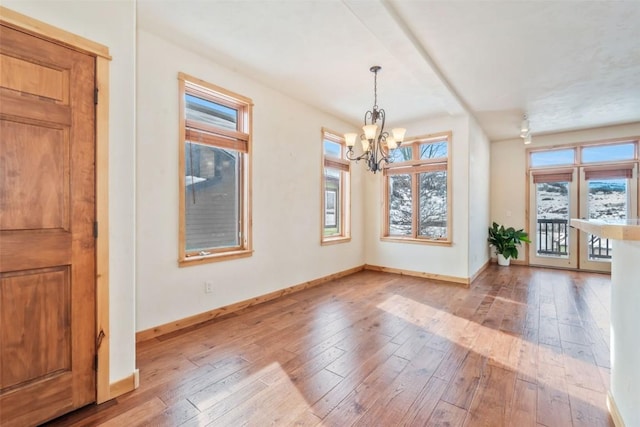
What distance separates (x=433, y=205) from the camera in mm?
5402

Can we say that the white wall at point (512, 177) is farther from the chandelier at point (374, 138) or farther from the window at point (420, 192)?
the chandelier at point (374, 138)

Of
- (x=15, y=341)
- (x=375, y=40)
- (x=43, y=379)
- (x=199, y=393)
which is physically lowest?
(x=199, y=393)

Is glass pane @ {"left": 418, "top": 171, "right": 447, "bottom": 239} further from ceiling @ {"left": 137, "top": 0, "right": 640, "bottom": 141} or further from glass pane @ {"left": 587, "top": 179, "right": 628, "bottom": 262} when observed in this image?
glass pane @ {"left": 587, "top": 179, "right": 628, "bottom": 262}

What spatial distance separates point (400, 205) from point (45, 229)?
5.18 metres

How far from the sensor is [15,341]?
160cm

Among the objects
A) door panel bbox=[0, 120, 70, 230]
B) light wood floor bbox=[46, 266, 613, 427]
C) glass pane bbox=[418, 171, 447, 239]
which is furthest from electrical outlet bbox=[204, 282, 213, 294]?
glass pane bbox=[418, 171, 447, 239]

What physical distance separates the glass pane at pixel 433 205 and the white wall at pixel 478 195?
0.44m

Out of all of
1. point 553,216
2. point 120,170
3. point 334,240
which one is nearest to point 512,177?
point 553,216

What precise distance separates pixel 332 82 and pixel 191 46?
1.68 meters

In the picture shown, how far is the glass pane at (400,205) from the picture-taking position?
5672 millimetres

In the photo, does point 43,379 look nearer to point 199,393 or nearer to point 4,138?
point 199,393

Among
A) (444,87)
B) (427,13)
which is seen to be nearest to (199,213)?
(427,13)

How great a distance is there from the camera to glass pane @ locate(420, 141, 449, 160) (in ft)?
17.2

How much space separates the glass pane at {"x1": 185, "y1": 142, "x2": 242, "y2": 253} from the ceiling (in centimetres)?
108
